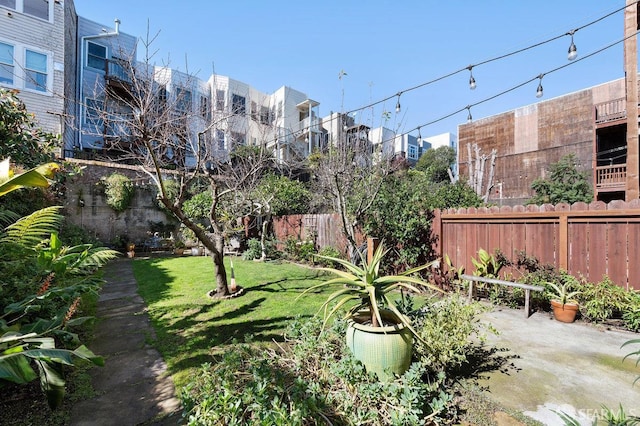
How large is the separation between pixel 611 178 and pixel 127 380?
18407mm

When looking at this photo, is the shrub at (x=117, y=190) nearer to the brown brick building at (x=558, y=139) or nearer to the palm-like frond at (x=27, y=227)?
the palm-like frond at (x=27, y=227)

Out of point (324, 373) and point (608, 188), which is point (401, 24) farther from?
point (608, 188)

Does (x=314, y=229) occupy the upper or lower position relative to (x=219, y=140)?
lower

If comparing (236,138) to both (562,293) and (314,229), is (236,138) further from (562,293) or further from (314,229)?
(562,293)

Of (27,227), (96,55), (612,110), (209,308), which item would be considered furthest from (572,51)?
(96,55)

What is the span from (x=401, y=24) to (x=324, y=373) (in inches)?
296

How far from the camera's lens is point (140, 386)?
2641 millimetres

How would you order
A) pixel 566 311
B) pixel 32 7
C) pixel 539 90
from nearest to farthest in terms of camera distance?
1. pixel 566 311
2. pixel 539 90
3. pixel 32 7

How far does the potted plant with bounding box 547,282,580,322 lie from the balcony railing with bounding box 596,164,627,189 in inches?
473

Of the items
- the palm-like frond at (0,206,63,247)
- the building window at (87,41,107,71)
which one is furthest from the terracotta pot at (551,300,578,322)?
the building window at (87,41,107,71)

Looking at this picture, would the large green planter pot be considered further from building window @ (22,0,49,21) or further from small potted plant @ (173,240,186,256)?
building window @ (22,0,49,21)

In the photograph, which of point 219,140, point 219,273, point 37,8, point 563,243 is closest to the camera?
point 563,243

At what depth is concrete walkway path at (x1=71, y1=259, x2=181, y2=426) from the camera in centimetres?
222

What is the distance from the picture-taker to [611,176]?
12.7 metres
